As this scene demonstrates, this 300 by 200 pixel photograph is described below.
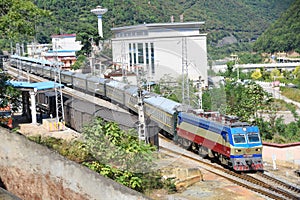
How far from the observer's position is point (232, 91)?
30.2 meters

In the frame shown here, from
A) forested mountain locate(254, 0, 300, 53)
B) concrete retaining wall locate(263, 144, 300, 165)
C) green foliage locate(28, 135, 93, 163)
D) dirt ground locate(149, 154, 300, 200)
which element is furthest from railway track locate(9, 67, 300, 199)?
forested mountain locate(254, 0, 300, 53)

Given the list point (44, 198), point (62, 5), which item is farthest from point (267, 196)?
point (62, 5)

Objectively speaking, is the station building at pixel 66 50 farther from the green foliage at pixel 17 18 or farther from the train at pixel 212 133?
the green foliage at pixel 17 18

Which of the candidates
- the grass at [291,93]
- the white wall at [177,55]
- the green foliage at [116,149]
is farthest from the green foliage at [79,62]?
the green foliage at [116,149]

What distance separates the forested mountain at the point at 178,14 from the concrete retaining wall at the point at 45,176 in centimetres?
4627

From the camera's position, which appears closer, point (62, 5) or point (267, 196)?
point (267, 196)

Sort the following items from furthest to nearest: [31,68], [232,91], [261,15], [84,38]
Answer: [261,15], [84,38], [31,68], [232,91]

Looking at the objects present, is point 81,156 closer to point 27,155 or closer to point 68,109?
point 27,155

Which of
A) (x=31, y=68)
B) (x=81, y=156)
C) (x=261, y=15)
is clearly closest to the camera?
(x=81, y=156)

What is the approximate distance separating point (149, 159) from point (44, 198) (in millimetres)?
→ 3756

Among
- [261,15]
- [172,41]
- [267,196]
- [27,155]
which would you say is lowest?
[267,196]

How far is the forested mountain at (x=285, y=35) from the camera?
75000 mm

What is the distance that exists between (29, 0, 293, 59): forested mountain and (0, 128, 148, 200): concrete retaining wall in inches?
1822

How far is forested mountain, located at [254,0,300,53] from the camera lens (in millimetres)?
75000
